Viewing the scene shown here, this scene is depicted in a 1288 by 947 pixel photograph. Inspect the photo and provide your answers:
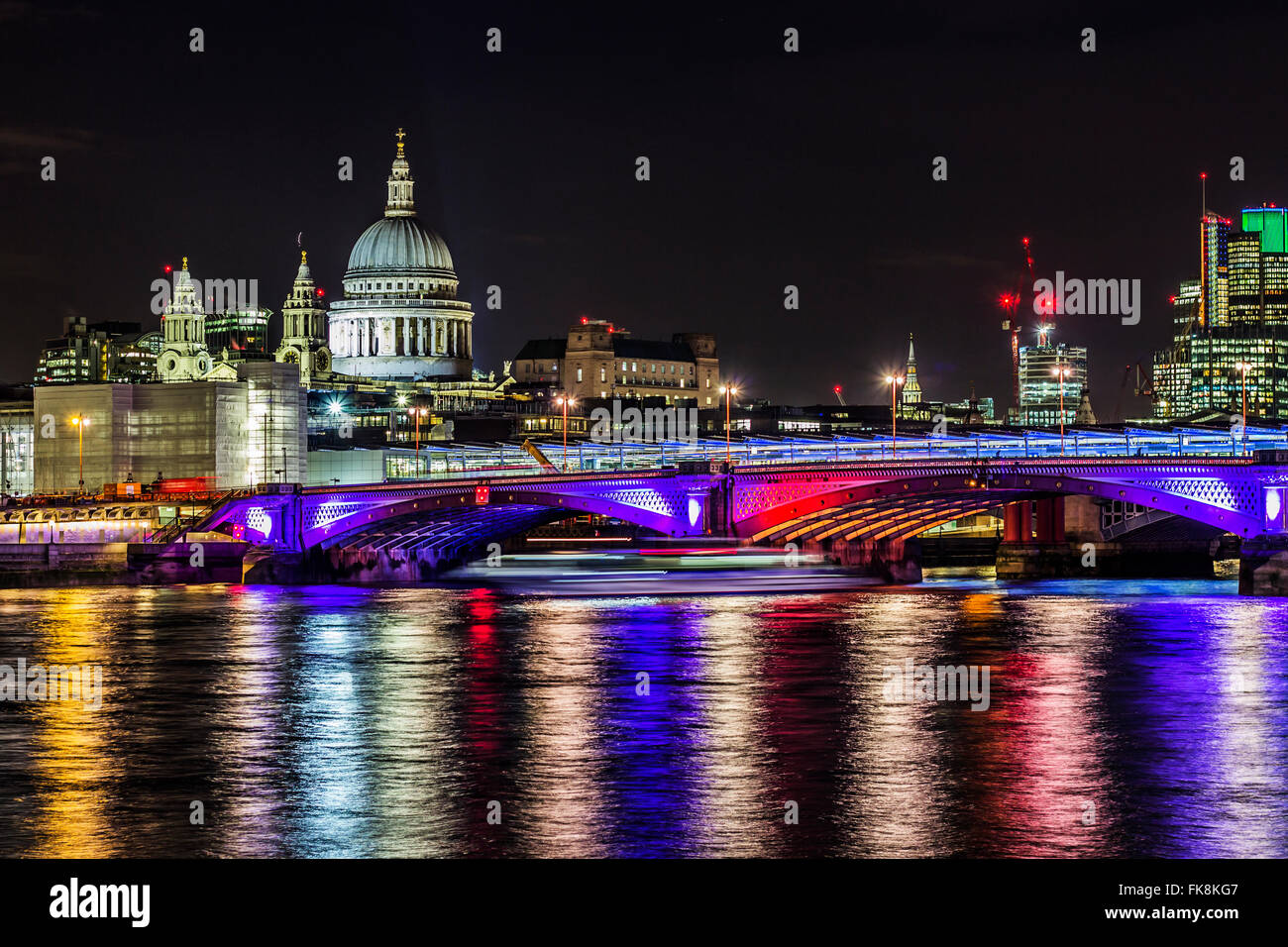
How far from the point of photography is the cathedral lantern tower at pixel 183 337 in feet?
501

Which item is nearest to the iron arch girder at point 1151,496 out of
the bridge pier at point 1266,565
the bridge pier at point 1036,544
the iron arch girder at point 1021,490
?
the iron arch girder at point 1021,490

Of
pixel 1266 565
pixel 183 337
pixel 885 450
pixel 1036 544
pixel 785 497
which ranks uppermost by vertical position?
pixel 183 337

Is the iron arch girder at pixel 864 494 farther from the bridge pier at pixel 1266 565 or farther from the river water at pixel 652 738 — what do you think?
the river water at pixel 652 738

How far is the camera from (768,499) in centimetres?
8175

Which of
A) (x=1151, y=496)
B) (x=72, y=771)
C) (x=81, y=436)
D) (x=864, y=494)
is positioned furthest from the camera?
(x=81, y=436)

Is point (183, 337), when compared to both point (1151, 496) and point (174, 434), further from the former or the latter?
point (1151, 496)

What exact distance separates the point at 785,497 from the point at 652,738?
4607cm

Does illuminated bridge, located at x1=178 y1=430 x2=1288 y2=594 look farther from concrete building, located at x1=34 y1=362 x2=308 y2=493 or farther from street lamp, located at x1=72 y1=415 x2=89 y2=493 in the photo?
street lamp, located at x1=72 y1=415 x2=89 y2=493

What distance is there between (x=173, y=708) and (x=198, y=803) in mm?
12881

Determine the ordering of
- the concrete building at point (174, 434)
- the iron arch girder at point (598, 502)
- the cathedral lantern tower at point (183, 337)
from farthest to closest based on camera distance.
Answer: the cathedral lantern tower at point (183, 337), the concrete building at point (174, 434), the iron arch girder at point (598, 502)

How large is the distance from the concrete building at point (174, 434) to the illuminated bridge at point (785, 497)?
2627cm

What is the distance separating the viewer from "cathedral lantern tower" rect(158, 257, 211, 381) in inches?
6013

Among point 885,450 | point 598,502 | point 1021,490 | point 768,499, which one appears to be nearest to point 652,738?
point 768,499

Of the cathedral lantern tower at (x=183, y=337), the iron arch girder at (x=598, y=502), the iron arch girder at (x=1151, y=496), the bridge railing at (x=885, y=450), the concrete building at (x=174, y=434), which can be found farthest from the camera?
the cathedral lantern tower at (x=183, y=337)
